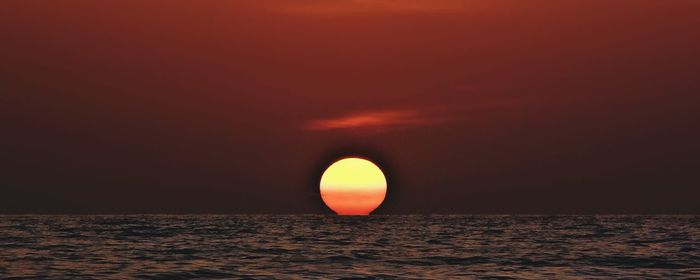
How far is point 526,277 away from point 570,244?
24193 mm

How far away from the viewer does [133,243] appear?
51.9 meters

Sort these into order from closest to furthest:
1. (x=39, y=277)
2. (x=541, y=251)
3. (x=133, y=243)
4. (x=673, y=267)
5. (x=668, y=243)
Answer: (x=39, y=277)
(x=673, y=267)
(x=541, y=251)
(x=133, y=243)
(x=668, y=243)

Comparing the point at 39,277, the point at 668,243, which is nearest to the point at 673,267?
the point at 668,243

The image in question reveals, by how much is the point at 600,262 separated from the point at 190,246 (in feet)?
69.5

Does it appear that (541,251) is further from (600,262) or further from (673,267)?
(673,267)

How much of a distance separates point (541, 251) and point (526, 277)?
15.8 meters

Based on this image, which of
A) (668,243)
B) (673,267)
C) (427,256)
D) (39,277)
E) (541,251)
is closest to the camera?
(39,277)

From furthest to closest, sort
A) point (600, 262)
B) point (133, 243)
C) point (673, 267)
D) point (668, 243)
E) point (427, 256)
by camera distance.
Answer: point (668, 243)
point (133, 243)
point (427, 256)
point (600, 262)
point (673, 267)

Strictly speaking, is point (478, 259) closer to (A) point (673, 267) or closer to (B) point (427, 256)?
(B) point (427, 256)

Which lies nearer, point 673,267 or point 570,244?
point 673,267

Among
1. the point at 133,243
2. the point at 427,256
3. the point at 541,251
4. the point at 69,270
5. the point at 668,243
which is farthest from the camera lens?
the point at 668,243

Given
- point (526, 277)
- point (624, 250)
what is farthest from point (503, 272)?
point (624, 250)

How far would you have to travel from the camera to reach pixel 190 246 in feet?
163

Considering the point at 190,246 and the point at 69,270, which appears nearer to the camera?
the point at 69,270
